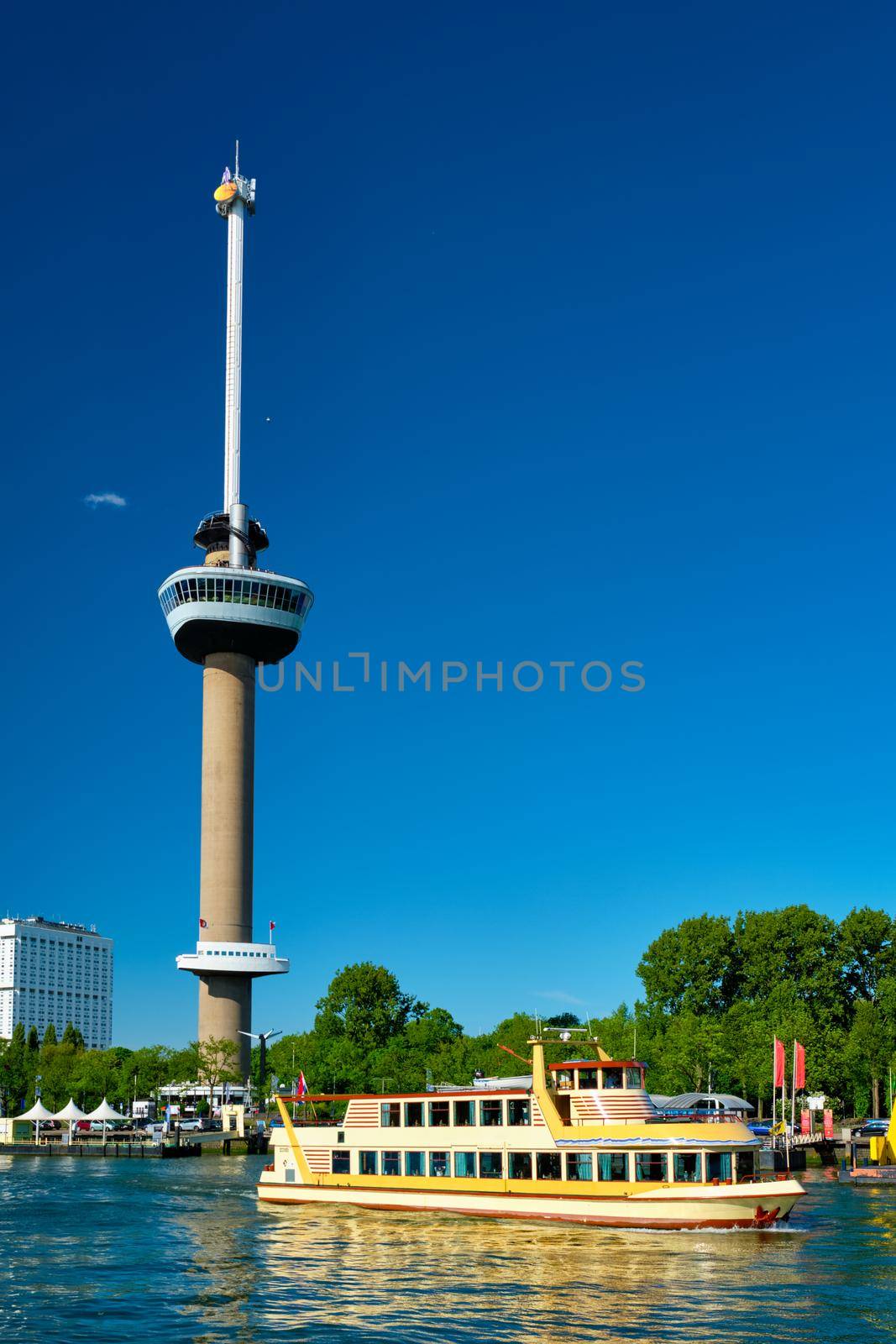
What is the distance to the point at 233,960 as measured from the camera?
18175 centimetres

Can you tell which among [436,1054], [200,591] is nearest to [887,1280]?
[436,1054]

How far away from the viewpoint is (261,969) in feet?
601

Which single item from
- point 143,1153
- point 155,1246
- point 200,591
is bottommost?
point 143,1153

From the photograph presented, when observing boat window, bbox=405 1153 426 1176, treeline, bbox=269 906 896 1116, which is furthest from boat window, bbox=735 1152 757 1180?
treeline, bbox=269 906 896 1116

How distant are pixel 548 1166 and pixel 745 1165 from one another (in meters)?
8.70

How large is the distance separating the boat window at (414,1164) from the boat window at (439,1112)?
1.67 m

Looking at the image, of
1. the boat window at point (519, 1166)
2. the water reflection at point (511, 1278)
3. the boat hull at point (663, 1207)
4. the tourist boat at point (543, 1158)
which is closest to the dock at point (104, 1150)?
the tourist boat at point (543, 1158)

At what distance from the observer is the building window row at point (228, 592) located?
7525 inches

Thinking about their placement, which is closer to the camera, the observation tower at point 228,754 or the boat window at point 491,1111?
the boat window at point 491,1111

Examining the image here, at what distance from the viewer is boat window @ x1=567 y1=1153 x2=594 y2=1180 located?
61.9 metres

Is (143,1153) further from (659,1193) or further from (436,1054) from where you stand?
(659,1193)

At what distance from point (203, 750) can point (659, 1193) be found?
13638 cm

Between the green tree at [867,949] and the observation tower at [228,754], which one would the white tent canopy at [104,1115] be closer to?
the observation tower at [228,754]

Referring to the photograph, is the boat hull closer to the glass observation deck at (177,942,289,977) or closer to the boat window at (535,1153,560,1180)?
the boat window at (535,1153,560,1180)
